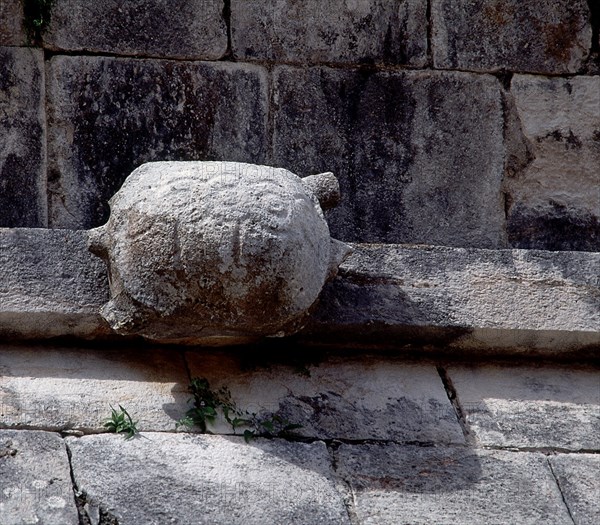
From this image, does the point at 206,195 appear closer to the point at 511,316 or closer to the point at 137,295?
the point at 137,295

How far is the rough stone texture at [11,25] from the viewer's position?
13.2 ft

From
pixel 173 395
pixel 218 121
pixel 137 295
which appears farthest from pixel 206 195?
pixel 218 121

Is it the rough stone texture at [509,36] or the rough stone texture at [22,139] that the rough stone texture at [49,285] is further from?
the rough stone texture at [509,36]

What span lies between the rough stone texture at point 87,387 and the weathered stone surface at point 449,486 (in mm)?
493

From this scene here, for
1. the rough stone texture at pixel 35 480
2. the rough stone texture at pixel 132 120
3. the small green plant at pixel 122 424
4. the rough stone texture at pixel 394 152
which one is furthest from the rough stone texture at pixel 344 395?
the rough stone texture at pixel 132 120

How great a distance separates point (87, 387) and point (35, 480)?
399 millimetres

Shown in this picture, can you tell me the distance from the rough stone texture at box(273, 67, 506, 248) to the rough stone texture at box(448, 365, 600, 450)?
1.78 ft

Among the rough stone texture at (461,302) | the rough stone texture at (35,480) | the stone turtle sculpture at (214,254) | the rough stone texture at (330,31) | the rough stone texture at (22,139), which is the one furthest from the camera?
the rough stone texture at (330,31)

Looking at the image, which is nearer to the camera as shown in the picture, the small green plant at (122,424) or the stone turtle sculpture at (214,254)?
the stone turtle sculpture at (214,254)

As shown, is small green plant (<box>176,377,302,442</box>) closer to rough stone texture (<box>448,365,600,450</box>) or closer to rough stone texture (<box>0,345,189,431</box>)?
rough stone texture (<box>0,345,189,431</box>)

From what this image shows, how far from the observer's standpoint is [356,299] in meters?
3.67

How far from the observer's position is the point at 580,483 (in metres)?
3.40

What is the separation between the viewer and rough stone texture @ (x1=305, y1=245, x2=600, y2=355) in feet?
12.0

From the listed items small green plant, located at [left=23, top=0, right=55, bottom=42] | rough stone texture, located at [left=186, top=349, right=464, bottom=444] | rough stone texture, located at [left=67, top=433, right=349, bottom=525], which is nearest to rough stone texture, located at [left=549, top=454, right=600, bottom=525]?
rough stone texture, located at [left=186, top=349, right=464, bottom=444]
